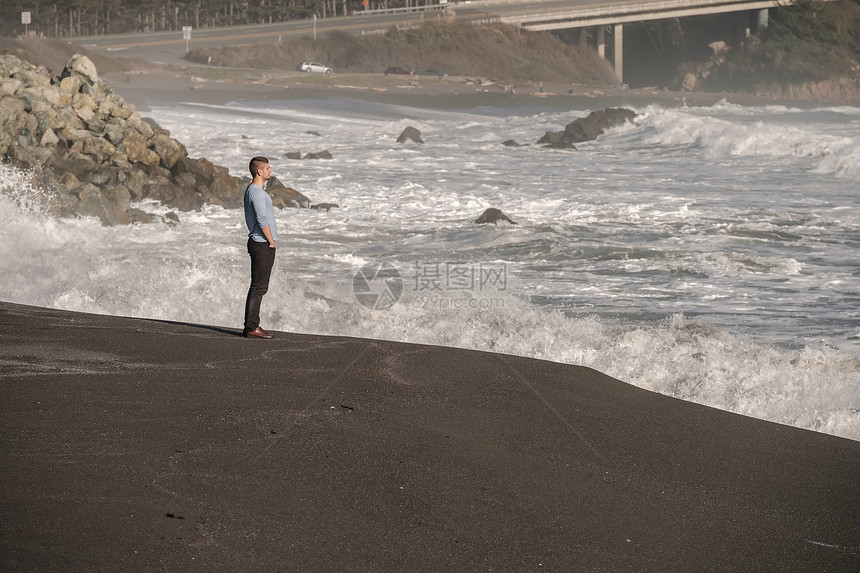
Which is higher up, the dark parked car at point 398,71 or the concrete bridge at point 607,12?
the concrete bridge at point 607,12

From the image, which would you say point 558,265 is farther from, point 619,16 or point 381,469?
point 619,16

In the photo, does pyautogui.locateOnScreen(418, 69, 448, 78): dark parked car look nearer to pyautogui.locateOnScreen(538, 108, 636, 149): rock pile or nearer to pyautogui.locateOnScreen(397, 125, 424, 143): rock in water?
pyautogui.locateOnScreen(538, 108, 636, 149): rock pile

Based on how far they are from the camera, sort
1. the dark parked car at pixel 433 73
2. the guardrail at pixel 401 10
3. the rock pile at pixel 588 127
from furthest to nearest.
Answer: the guardrail at pixel 401 10, the dark parked car at pixel 433 73, the rock pile at pixel 588 127

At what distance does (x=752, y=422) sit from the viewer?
287 inches

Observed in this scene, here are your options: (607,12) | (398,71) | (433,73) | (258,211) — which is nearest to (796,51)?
(607,12)

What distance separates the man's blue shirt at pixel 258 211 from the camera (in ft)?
27.8

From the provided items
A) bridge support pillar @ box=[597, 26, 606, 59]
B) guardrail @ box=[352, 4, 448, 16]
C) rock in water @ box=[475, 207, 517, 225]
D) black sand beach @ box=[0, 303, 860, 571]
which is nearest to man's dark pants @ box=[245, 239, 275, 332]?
black sand beach @ box=[0, 303, 860, 571]

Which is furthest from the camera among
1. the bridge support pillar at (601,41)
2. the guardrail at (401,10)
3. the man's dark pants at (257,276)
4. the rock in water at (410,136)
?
the bridge support pillar at (601,41)

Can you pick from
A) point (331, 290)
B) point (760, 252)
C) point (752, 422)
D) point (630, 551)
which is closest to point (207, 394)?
point (630, 551)

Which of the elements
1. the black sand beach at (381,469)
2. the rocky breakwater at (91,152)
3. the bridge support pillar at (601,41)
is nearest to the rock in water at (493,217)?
the rocky breakwater at (91,152)

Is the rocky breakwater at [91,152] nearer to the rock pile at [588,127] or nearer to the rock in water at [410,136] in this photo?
the rock in water at [410,136]

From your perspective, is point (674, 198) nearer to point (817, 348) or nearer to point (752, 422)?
point (817, 348)

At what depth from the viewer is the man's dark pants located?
8.61 m

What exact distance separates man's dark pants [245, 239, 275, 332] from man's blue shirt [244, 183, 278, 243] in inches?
3.2
